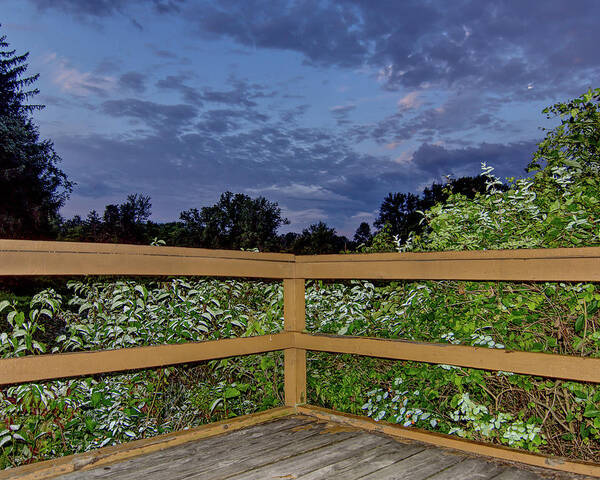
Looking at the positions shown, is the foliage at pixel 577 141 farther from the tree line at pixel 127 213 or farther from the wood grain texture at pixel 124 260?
the wood grain texture at pixel 124 260

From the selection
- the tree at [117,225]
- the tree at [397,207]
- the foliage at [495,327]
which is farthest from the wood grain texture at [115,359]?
the tree at [397,207]

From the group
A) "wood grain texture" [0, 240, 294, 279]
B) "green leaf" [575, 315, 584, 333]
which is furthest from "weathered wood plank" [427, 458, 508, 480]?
"wood grain texture" [0, 240, 294, 279]

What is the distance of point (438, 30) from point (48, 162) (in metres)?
21.1

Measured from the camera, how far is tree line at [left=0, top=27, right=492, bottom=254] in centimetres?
1138

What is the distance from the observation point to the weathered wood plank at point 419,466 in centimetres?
231

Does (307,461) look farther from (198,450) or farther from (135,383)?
(135,383)

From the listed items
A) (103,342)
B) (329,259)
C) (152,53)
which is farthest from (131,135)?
(329,259)

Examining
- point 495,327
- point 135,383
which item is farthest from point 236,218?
point 495,327

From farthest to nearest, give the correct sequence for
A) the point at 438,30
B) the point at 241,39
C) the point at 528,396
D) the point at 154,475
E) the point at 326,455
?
the point at 241,39 → the point at 438,30 → the point at 528,396 → the point at 326,455 → the point at 154,475

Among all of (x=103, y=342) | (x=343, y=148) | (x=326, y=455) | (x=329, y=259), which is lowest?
(x=326, y=455)

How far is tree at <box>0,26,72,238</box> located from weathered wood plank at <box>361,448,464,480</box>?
16433mm

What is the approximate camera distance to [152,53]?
12344 millimetres

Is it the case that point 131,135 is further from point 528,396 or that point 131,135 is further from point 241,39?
point 528,396

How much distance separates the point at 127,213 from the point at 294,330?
40.1 ft
